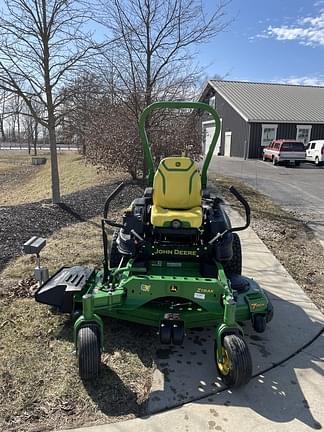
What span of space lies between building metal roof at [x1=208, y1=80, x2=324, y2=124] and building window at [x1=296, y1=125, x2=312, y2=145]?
414mm

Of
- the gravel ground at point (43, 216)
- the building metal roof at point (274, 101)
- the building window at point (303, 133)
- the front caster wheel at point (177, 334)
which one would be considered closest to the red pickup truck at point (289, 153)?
the building metal roof at point (274, 101)

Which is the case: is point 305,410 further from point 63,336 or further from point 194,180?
point 194,180

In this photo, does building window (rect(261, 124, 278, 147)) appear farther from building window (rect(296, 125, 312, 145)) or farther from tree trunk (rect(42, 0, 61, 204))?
tree trunk (rect(42, 0, 61, 204))

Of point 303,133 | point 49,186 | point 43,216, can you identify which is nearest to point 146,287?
point 43,216

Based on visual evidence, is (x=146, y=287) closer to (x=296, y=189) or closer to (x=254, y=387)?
(x=254, y=387)

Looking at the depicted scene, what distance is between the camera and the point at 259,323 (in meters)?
3.14

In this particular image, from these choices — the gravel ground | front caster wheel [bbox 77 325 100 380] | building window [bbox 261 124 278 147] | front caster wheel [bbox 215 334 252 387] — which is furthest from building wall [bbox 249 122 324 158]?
front caster wheel [bbox 77 325 100 380]

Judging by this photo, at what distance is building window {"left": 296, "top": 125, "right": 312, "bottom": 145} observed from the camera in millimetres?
26672

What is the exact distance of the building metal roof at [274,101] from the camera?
26.3m

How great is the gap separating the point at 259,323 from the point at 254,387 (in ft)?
1.71

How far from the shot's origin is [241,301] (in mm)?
3277

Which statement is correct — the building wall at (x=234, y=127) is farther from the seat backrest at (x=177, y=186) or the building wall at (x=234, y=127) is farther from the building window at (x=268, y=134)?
the seat backrest at (x=177, y=186)

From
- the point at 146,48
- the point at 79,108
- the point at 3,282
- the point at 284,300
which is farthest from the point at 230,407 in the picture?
the point at 146,48

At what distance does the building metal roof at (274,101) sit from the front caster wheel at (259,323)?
2369 cm
